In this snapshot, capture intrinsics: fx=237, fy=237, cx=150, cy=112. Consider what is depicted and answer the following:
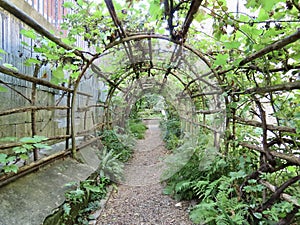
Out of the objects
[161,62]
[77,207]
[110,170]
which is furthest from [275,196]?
[161,62]

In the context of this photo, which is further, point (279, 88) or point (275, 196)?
point (275, 196)

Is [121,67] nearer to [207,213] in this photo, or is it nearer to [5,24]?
[5,24]

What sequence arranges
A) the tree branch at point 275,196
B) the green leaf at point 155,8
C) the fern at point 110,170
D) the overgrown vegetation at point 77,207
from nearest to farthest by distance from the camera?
the tree branch at point 275,196, the green leaf at point 155,8, the overgrown vegetation at point 77,207, the fern at point 110,170

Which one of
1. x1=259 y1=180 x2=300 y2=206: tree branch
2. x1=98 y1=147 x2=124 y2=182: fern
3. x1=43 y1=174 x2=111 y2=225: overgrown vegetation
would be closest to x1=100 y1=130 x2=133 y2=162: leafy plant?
x1=98 y1=147 x2=124 y2=182: fern

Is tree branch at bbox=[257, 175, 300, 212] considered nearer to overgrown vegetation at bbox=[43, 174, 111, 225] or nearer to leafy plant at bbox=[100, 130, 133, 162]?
overgrown vegetation at bbox=[43, 174, 111, 225]

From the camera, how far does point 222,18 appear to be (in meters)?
1.89

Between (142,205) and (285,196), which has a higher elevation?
(285,196)

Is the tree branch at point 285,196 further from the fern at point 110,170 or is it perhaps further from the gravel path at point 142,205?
the fern at point 110,170

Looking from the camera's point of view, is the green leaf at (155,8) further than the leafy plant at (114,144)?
No

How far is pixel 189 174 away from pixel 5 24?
302 centimetres

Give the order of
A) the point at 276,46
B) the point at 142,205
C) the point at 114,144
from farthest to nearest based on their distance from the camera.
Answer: the point at 114,144
the point at 142,205
the point at 276,46

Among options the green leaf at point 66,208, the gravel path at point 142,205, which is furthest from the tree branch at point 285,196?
the green leaf at point 66,208

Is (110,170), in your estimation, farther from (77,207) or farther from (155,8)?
(155,8)

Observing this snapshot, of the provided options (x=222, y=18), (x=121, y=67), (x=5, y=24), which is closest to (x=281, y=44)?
(x=222, y=18)
